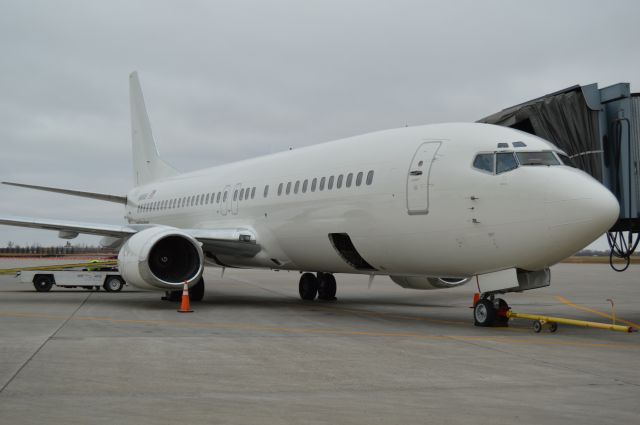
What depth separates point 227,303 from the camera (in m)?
16.5

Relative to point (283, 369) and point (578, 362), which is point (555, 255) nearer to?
point (578, 362)

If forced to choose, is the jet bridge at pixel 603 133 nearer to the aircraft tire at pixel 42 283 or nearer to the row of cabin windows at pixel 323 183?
the row of cabin windows at pixel 323 183

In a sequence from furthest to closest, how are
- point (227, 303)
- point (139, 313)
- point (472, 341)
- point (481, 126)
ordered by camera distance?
point (227, 303) → point (139, 313) → point (481, 126) → point (472, 341)

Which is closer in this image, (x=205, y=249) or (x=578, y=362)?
(x=578, y=362)

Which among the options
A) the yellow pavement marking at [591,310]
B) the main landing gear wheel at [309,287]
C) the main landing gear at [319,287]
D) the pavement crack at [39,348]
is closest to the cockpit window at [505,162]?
the yellow pavement marking at [591,310]

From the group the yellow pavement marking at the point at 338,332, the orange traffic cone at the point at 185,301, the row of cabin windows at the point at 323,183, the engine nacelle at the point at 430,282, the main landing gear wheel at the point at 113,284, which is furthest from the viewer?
the main landing gear wheel at the point at 113,284

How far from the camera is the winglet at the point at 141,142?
84.1ft

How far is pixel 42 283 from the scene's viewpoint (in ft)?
68.1

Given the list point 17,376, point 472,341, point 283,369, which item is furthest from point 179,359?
point 472,341

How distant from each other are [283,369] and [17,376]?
2554 mm

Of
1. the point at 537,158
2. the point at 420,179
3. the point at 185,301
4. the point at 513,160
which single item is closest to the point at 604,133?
the point at 537,158

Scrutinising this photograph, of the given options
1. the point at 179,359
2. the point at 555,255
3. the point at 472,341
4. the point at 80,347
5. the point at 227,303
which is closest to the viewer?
the point at 179,359

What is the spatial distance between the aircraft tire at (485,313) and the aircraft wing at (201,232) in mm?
6069

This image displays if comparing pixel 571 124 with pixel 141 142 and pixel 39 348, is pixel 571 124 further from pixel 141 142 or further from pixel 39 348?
pixel 141 142
